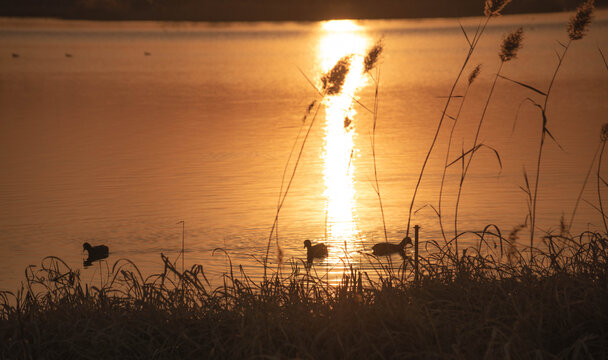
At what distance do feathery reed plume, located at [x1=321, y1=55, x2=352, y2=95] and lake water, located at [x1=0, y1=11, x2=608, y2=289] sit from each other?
51 centimetres

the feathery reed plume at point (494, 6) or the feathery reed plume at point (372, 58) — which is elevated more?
the feathery reed plume at point (494, 6)

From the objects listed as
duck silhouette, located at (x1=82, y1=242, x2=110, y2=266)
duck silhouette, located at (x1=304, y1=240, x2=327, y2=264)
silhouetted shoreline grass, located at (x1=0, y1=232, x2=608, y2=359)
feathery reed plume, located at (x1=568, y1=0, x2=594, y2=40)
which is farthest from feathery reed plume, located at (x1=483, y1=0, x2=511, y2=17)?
duck silhouette, located at (x1=82, y1=242, x2=110, y2=266)

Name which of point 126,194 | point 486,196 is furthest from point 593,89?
point 126,194

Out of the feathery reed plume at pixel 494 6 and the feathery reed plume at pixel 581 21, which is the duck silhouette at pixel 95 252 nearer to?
the feathery reed plume at pixel 494 6

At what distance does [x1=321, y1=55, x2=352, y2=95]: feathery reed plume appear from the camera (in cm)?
551

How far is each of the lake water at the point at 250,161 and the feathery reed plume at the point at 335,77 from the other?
510 millimetres

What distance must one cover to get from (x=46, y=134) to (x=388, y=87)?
13.2m

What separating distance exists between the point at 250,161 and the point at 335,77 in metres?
8.40

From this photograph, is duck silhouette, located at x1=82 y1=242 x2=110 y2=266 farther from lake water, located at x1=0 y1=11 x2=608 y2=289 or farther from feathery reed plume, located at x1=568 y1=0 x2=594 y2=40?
feathery reed plume, located at x1=568 y1=0 x2=594 y2=40

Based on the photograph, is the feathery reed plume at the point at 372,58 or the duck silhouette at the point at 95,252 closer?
the feathery reed plume at the point at 372,58

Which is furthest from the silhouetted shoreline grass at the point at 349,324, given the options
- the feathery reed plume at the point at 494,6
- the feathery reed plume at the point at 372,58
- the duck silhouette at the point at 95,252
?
the duck silhouette at the point at 95,252

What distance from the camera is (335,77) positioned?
5.52m

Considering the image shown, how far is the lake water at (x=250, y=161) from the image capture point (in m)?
8.94

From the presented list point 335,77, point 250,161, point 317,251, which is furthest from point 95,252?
point 250,161
